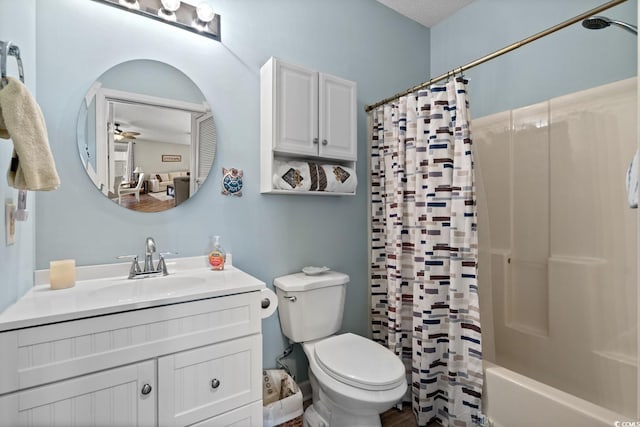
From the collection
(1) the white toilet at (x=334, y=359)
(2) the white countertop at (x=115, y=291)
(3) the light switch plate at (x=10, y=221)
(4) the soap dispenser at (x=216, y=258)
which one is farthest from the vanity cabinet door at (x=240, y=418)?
(3) the light switch plate at (x=10, y=221)

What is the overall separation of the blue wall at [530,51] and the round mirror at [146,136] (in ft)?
6.39

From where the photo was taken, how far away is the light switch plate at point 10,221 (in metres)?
0.96

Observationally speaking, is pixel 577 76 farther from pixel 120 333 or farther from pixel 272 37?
pixel 120 333

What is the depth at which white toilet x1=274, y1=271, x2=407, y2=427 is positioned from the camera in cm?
133

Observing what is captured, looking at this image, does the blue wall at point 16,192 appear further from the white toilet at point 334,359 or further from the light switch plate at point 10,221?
the white toilet at point 334,359

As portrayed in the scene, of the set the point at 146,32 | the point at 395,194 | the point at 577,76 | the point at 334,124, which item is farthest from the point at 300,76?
the point at 577,76

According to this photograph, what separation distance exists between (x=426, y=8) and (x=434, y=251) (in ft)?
6.48

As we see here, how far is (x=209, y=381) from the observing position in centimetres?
115

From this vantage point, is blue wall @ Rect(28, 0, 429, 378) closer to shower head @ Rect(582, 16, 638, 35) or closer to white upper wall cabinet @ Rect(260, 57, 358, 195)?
white upper wall cabinet @ Rect(260, 57, 358, 195)

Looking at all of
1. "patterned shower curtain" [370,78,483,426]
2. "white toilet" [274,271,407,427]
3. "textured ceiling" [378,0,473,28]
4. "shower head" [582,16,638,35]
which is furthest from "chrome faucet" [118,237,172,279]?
"textured ceiling" [378,0,473,28]

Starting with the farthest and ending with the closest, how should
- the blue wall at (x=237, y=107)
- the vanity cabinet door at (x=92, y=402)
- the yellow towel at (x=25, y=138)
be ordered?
1. the blue wall at (x=237, y=107)
2. the vanity cabinet door at (x=92, y=402)
3. the yellow towel at (x=25, y=138)

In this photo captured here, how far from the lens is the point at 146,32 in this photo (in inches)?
57.9

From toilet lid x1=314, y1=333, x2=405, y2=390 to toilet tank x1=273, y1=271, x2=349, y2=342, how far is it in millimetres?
99

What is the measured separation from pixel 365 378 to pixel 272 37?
192 cm
